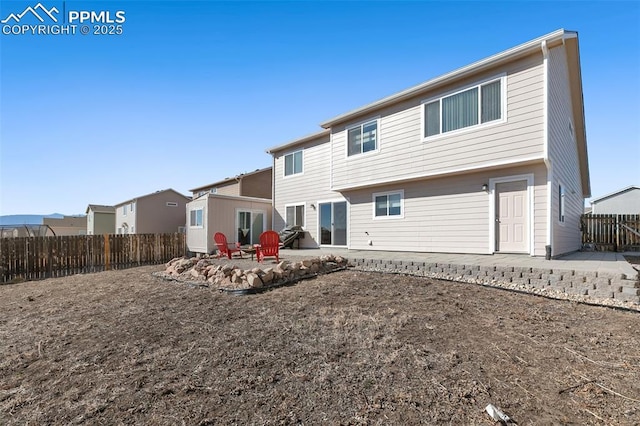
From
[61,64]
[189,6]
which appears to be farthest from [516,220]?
[61,64]

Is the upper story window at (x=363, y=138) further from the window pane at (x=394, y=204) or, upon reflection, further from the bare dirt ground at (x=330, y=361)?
the bare dirt ground at (x=330, y=361)

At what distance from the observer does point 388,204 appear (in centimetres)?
1079

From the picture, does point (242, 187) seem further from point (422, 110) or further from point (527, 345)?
point (527, 345)

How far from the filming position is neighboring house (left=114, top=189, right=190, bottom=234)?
2371cm

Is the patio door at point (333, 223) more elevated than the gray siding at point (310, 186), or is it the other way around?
the gray siding at point (310, 186)

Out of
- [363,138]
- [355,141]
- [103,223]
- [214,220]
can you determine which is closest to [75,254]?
[214,220]

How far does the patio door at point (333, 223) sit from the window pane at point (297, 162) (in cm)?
235

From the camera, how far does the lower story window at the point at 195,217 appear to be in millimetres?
14916

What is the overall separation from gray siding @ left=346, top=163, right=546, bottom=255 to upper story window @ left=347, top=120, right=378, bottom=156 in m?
1.55

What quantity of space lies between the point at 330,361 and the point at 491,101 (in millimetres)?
7999

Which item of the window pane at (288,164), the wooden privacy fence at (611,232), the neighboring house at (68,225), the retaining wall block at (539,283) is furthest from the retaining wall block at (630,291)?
the neighboring house at (68,225)

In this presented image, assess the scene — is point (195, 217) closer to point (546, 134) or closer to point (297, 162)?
point (297, 162)

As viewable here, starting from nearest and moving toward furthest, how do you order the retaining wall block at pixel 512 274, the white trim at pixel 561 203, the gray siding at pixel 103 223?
1. the retaining wall block at pixel 512 274
2. the white trim at pixel 561 203
3. the gray siding at pixel 103 223

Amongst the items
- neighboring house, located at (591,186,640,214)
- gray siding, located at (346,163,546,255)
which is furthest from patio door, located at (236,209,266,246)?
neighboring house, located at (591,186,640,214)
